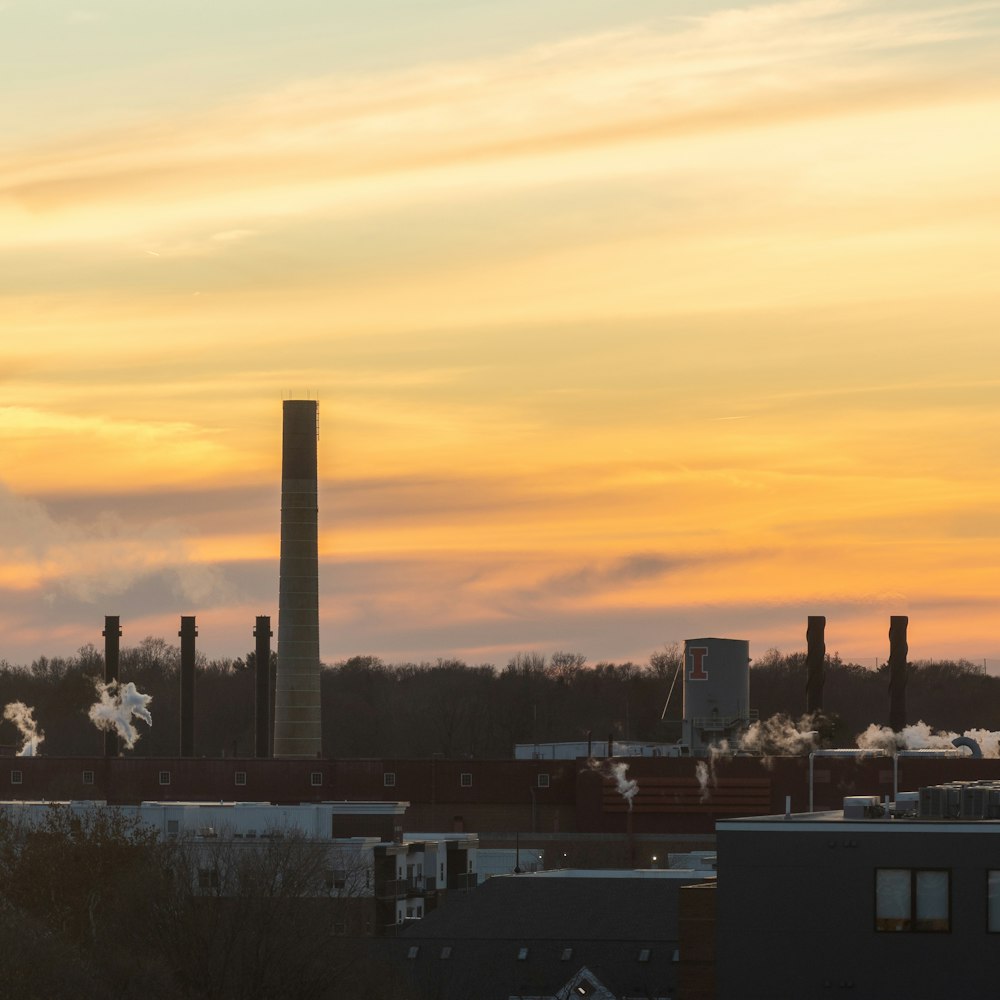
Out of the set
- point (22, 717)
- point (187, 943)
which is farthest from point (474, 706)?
point (187, 943)

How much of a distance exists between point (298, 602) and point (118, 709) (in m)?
20.3

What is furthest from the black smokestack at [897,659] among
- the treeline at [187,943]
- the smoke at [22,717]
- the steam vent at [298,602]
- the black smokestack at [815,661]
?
the smoke at [22,717]

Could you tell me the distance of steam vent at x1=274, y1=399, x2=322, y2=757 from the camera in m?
97.1

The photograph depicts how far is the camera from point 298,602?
9719 cm

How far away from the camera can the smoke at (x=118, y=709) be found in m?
112

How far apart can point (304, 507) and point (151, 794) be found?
54.2ft

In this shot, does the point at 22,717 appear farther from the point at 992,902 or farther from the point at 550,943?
the point at 992,902

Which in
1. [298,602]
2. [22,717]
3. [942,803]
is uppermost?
[298,602]

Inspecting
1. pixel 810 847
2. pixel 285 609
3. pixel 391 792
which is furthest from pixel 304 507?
pixel 810 847

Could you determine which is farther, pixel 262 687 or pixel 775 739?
pixel 262 687

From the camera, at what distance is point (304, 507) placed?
319 ft

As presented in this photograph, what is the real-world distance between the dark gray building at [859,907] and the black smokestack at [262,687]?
7238 cm

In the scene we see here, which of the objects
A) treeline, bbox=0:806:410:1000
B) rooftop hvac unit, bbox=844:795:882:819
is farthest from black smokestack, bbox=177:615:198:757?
rooftop hvac unit, bbox=844:795:882:819

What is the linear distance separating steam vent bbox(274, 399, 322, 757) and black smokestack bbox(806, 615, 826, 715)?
2799 cm
